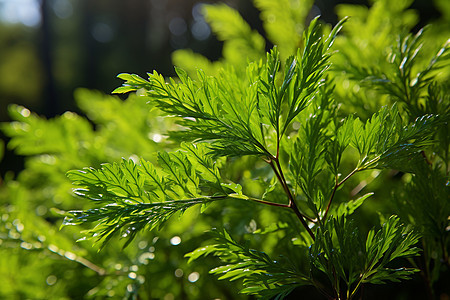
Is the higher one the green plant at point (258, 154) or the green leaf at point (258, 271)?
the green plant at point (258, 154)

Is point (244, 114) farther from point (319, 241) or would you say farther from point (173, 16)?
point (173, 16)

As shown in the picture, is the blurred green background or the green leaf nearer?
the green leaf

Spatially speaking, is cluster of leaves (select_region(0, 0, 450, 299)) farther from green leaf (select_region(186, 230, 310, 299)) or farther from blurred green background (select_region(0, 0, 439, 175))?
blurred green background (select_region(0, 0, 439, 175))

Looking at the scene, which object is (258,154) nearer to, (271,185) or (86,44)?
(271,185)

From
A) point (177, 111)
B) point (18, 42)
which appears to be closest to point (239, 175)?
point (177, 111)

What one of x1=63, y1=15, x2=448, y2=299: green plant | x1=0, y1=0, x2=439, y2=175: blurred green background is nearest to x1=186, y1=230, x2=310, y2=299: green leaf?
x1=63, y1=15, x2=448, y2=299: green plant

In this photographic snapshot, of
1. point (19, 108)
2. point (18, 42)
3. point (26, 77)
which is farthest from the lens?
point (18, 42)

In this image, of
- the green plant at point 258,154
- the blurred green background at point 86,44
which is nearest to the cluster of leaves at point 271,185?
the green plant at point 258,154

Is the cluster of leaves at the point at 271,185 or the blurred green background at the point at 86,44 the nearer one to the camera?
the cluster of leaves at the point at 271,185

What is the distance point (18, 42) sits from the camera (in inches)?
367

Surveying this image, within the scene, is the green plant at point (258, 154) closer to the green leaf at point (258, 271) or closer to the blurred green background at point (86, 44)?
the green leaf at point (258, 271)

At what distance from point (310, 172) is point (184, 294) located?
38 centimetres

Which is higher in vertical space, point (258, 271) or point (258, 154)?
point (258, 154)

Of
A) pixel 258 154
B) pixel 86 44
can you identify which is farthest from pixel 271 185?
pixel 86 44
